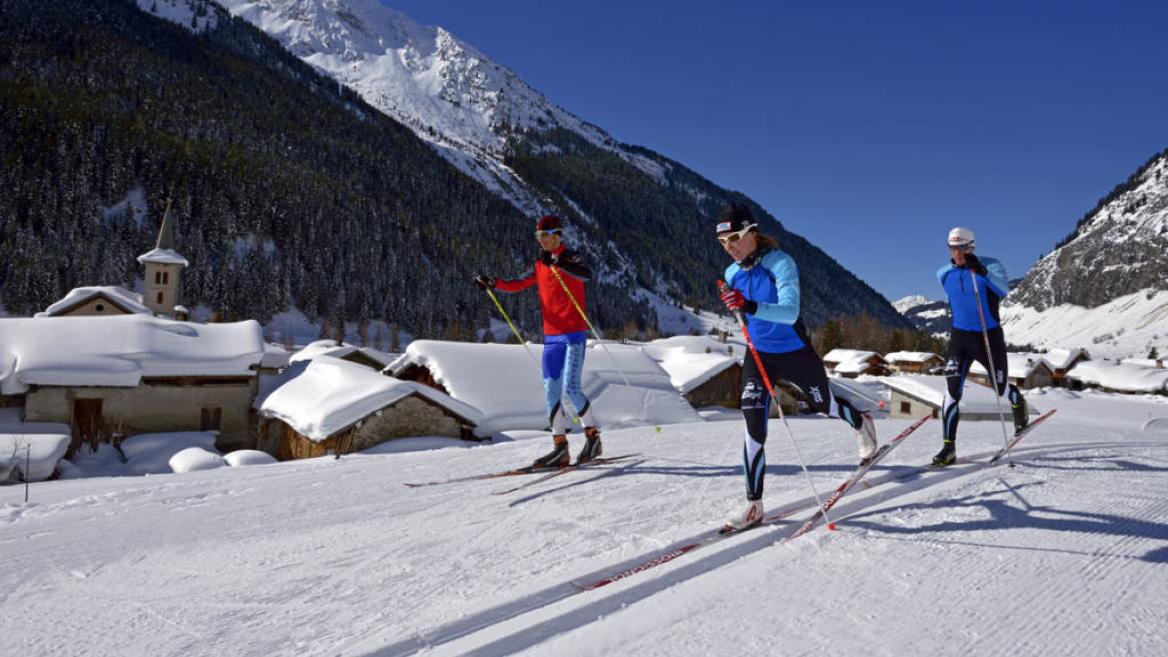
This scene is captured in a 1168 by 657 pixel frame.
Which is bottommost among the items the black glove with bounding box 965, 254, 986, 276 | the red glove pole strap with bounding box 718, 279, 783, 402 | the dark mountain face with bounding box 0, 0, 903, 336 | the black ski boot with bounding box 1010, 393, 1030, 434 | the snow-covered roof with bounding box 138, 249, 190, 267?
the black ski boot with bounding box 1010, 393, 1030, 434

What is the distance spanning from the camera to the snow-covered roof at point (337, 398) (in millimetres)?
16328

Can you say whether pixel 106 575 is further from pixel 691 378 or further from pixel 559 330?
pixel 691 378

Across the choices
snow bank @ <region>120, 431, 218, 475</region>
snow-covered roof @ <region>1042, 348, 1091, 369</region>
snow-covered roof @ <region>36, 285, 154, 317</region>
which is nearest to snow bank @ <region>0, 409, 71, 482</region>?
snow bank @ <region>120, 431, 218, 475</region>

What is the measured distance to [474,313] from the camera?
4434 inches

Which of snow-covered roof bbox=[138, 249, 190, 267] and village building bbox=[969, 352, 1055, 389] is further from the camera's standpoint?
village building bbox=[969, 352, 1055, 389]

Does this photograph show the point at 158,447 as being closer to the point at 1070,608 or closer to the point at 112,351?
the point at 112,351

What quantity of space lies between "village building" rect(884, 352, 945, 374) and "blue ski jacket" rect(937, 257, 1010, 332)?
8209 centimetres

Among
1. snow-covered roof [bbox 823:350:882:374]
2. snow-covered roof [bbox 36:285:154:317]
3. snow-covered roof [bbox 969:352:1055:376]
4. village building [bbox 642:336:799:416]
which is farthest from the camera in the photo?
snow-covered roof [bbox 823:350:882:374]

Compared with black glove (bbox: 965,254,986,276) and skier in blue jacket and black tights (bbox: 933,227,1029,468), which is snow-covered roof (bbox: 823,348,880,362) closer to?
skier in blue jacket and black tights (bbox: 933,227,1029,468)

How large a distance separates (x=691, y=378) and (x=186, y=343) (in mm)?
23970

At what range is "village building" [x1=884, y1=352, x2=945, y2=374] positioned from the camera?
80562 mm

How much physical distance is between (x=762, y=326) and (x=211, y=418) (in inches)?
1104

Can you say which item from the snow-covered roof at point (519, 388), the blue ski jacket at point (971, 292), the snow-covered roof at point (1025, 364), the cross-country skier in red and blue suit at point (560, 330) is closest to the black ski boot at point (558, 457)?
the cross-country skier in red and blue suit at point (560, 330)

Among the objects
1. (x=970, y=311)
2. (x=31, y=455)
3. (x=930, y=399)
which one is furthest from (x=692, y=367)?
(x=970, y=311)
